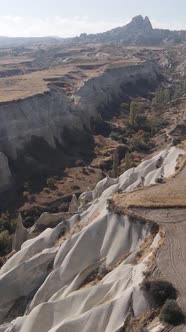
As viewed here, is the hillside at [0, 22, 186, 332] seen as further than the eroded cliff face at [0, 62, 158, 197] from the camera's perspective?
No

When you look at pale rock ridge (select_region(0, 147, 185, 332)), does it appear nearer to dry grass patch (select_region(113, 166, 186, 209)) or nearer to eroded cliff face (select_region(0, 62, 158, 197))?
dry grass patch (select_region(113, 166, 186, 209))

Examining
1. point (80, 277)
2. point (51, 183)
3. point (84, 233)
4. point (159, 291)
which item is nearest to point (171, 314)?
point (159, 291)

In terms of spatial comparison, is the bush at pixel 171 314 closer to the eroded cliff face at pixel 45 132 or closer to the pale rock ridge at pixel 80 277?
the pale rock ridge at pixel 80 277

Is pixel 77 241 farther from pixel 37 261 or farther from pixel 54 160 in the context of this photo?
pixel 54 160

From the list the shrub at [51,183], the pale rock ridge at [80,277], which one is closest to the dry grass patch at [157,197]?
the pale rock ridge at [80,277]

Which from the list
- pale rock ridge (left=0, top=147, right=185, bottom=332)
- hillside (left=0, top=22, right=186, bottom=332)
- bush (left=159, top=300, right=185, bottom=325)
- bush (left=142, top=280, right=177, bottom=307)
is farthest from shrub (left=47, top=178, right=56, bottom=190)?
bush (left=159, top=300, right=185, bottom=325)

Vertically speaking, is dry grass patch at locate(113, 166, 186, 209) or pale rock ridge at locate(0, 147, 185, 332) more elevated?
dry grass patch at locate(113, 166, 186, 209)

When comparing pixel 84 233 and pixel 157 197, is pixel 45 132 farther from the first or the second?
pixel 84 233
